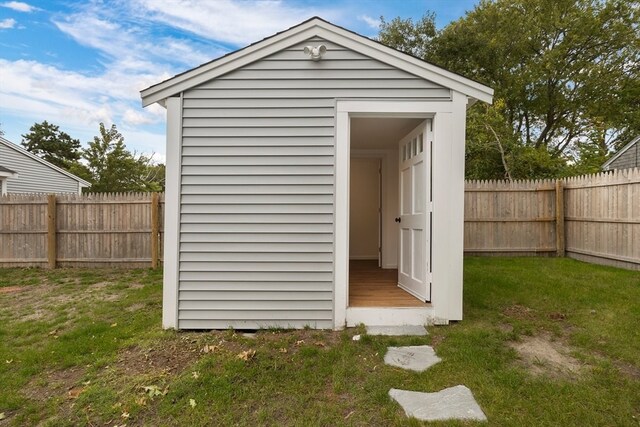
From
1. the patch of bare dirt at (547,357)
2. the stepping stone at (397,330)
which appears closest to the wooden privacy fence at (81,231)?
the stepping stone at (397,330)

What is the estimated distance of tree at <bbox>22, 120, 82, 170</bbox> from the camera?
1182 inches

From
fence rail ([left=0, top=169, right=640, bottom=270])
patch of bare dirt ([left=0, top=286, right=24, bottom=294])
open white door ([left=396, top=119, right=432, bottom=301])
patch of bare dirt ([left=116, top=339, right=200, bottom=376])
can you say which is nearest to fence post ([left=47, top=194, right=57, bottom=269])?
fence rail ([left=0, top=169, right=640, bottom=270])

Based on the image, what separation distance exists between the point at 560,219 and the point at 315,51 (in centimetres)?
681

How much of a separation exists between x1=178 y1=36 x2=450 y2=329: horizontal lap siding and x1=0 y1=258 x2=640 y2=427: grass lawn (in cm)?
37

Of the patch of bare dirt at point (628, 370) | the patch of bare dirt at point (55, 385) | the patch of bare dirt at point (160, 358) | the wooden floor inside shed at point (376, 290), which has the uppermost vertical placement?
the wooden floor inside shed at point (376, 290)

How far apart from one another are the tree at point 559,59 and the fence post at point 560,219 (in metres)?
8.22

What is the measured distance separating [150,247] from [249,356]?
5.56 meters

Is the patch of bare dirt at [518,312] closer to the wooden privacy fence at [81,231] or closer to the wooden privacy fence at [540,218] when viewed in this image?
the wooden privacy fence at [540,218]

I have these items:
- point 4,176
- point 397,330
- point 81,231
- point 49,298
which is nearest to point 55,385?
point 397,330

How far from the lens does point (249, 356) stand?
3.10m

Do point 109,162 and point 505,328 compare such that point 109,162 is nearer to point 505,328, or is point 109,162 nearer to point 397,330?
point 397,330

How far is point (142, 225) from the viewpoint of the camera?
7684mm

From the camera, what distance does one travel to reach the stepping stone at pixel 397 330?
3.68 metres

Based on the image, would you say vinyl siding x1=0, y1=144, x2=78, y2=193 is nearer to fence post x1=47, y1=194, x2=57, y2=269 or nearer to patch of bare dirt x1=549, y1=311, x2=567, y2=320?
fence post x1=47, y1=194, x2=57, y2=269
